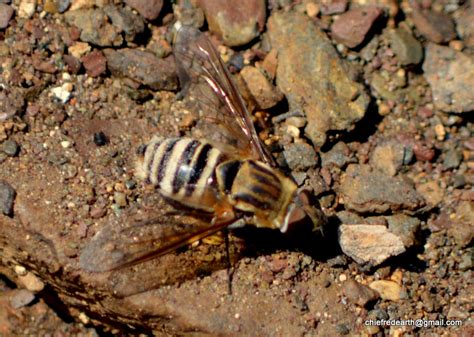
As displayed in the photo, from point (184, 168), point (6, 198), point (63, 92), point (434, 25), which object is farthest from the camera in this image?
point (434, 25)

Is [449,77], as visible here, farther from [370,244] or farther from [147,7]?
[147,7]

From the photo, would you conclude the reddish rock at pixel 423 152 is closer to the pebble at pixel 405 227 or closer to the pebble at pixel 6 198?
the pebble at pixel 405 227

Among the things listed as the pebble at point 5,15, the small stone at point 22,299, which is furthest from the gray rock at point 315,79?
the small stone at point 22,299

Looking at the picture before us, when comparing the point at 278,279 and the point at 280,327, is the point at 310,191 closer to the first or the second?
the point at 278,279

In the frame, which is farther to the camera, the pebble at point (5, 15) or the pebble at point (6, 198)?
the pebble at point (5, 15)

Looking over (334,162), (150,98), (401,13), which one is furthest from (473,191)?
(150,98)

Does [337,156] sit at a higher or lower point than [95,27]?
lower

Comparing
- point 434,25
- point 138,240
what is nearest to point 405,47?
point 434,25
